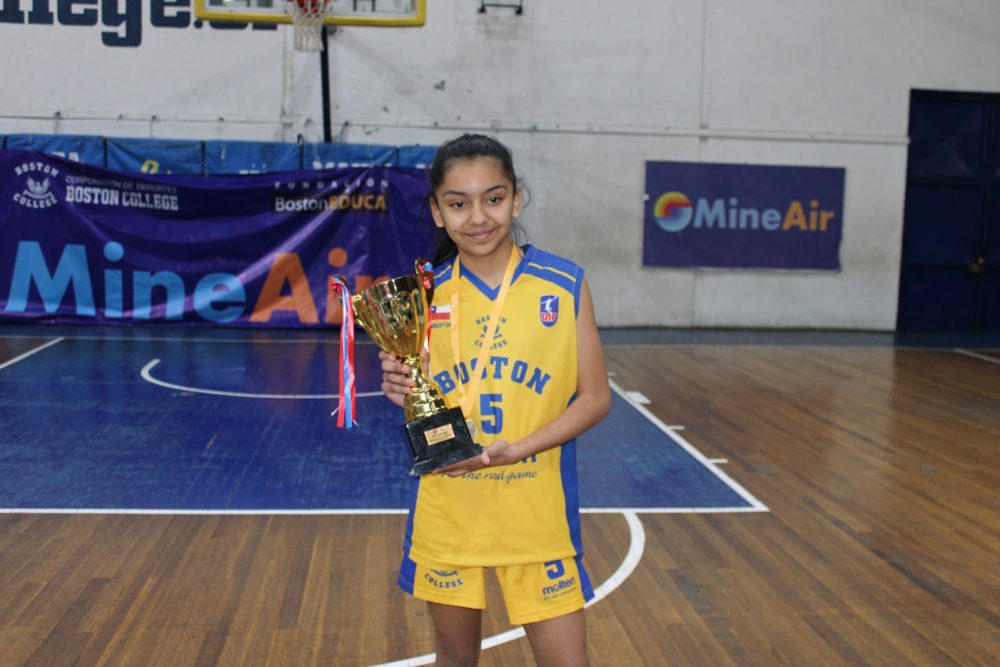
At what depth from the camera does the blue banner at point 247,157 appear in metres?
10.3

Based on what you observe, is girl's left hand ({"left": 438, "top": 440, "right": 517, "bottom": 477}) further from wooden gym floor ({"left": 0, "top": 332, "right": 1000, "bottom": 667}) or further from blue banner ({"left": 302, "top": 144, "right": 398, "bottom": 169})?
blue banner ({"left": 302, "top": 144, "right": 398, "bottom": 169})

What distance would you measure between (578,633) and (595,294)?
9.23m

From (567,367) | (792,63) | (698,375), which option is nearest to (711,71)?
(792,63)

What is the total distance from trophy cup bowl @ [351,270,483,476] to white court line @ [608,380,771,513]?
107 inches

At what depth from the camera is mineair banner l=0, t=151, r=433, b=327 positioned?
971 centimetres

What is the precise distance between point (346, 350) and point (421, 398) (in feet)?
0.88

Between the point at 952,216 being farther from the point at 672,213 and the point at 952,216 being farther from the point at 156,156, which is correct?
the point at 156,156

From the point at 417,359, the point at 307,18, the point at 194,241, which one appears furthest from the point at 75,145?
the point at 417,359

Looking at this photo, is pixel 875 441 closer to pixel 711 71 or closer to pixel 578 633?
pixel 578 633

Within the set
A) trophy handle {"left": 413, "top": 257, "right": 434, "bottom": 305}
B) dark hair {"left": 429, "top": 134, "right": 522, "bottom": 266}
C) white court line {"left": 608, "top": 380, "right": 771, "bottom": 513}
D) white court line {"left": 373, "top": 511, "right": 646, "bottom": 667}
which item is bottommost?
white court line {"left": 373, "top": 511, "right": 646, "bottom": 667}

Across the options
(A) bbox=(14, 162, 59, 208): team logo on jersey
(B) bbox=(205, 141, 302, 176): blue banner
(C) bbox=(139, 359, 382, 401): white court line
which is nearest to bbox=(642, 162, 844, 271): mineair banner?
(B) bbox=(205, 141, 302, 176): blue banner

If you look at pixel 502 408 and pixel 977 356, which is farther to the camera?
pixel 977 356

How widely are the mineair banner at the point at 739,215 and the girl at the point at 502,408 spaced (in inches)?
367

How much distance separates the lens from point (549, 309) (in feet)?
6.49
